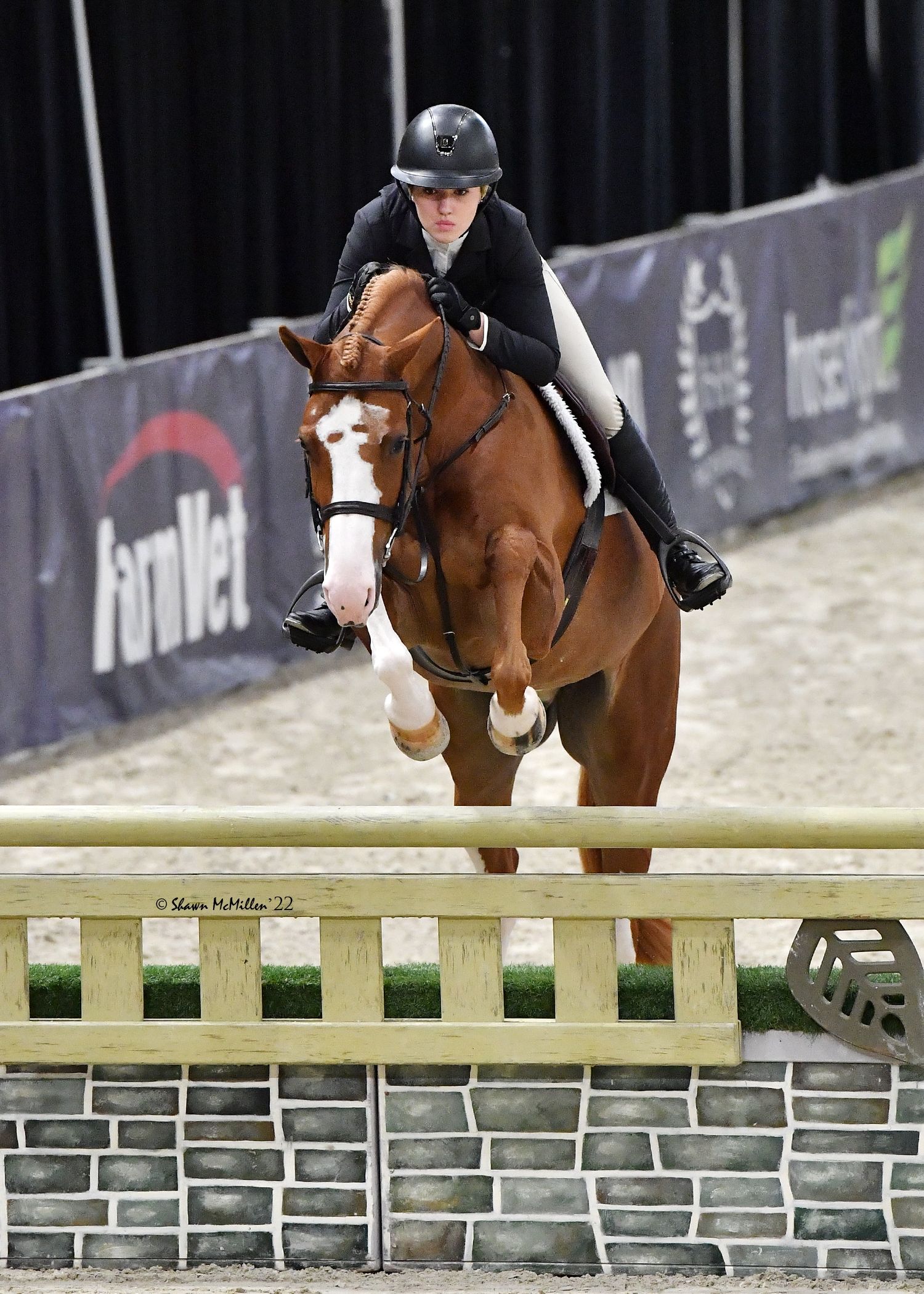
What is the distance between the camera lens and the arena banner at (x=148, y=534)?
294 inches

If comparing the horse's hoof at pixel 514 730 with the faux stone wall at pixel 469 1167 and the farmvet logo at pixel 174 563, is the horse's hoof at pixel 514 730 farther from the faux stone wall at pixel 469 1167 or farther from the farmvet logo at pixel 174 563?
the farmvet logo at pixel 174 563

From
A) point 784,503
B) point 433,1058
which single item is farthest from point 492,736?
point 784,503

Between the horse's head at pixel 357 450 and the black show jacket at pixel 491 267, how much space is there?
0.78 feet

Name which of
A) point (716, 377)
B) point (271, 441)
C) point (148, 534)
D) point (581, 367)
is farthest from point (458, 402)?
point (716, 377)

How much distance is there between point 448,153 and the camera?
3752 mm

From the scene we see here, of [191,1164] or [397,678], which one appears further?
[397,678]

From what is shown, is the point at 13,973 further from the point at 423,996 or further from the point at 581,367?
the point at 581,367

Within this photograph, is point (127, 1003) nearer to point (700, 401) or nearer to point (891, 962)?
point (891, 962)

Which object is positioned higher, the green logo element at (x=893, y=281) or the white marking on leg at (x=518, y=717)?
the white marking on leg at (x=518, y=717)

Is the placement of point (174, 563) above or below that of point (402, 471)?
below

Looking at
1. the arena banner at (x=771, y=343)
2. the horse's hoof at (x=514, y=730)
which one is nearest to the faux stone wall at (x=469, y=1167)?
the horse's hoof at (x=514, y=730)

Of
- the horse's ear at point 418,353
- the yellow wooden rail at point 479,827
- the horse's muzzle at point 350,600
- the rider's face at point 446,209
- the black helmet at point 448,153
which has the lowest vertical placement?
the yellow wooden rail at point 479,827

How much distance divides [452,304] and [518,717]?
0.86 metres

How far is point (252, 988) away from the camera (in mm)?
3555
